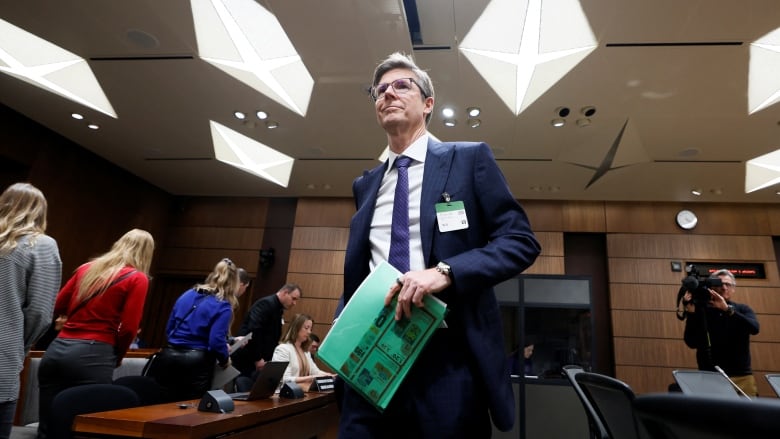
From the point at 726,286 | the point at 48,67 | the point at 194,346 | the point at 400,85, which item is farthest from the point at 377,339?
the point at 48,67

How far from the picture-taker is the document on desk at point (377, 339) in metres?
0.74

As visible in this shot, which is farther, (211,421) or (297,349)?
(297,349)

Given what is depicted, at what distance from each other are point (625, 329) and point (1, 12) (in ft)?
27.1

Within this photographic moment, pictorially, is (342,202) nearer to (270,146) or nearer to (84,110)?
(270,146)

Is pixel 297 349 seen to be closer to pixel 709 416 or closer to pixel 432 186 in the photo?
pixel 432 186

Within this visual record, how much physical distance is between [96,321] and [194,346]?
82 cm

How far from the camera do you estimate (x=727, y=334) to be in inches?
149

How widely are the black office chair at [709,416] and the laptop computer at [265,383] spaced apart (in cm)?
207

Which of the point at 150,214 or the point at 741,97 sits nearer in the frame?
the point at 741,97

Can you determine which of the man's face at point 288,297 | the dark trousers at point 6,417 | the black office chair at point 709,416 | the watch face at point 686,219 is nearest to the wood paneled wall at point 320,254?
the man's face at point 288,297

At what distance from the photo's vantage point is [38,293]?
74.1 inches

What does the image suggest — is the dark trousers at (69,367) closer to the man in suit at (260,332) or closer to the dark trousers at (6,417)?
the dark trousers at (6,417)

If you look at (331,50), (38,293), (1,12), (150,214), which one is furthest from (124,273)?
(150,214)

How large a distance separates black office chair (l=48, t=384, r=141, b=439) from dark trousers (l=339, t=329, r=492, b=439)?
51.9 inches
